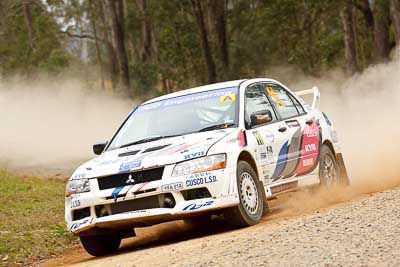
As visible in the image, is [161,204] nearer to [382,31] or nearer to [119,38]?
[382,31]

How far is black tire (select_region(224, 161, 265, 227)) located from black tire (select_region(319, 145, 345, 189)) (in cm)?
172

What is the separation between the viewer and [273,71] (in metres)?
47.7

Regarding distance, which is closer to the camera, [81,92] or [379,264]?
[379,264]

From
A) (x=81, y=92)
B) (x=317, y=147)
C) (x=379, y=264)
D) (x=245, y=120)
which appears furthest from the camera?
(x=81, y=92)

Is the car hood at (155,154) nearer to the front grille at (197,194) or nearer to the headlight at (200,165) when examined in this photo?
the headlight at (200,165)

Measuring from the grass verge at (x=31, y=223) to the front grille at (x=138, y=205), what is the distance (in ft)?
5.08

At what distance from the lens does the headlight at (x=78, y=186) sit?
8.70 m

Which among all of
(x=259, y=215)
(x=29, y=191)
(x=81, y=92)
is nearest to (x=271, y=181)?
(x=259, y=215)

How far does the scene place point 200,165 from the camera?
334 inches

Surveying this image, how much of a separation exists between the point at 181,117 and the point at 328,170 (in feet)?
7.56

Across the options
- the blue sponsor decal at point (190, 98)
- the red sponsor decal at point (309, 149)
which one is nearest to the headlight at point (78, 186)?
the blue sponsor decal at point (190, 98)

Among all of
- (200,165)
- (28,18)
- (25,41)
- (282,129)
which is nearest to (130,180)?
(200,165)

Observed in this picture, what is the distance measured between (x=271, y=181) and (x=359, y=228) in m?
2.45

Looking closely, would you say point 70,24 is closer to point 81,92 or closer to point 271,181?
point 81,92
